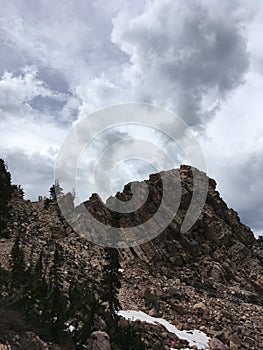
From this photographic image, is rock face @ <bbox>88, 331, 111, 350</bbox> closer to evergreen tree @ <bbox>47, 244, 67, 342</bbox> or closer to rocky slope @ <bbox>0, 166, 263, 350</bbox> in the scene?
evergreen tree @ <bbox>47, 244, 67, 342</bbox>

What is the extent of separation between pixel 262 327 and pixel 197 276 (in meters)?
12.0

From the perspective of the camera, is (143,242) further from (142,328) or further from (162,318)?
(142,328)

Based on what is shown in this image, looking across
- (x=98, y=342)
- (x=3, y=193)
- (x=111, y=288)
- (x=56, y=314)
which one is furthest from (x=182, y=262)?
(x=98, y=342)

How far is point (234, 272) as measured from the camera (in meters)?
50.2

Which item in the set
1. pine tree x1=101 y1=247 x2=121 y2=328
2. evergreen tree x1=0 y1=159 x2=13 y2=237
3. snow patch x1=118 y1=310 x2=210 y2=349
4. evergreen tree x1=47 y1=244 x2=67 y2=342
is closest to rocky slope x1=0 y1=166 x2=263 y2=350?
snow patch x1=118 y1=310 x2=210 y2=349

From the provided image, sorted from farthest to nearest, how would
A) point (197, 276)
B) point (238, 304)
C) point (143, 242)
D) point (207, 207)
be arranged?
point (207, 207)
point (143, 242)
point (197, 276)
point (238, 304)

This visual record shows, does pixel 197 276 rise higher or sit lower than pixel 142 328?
higher

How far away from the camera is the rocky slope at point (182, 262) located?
33.8 m

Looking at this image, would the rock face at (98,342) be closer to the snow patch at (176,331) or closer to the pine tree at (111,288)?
the pine tree at (111,288)

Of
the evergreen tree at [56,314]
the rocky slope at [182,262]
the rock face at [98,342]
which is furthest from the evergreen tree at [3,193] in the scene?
the rock face at [98,342]

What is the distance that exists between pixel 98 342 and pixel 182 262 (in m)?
29.8

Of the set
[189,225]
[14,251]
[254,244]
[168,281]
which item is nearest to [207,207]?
[189,225]

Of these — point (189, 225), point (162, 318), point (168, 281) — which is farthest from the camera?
point (189, 225)

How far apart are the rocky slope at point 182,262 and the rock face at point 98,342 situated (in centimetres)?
708
